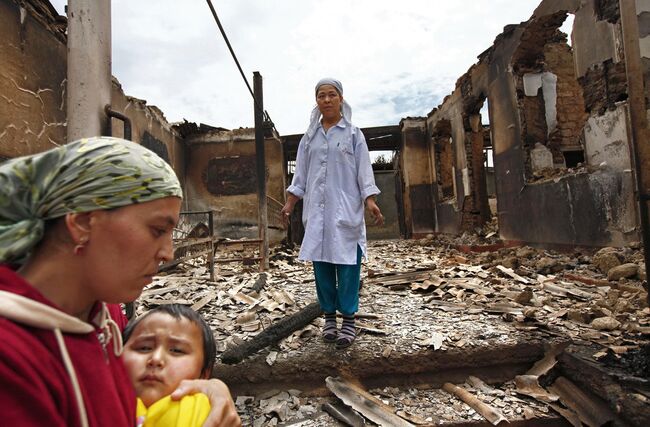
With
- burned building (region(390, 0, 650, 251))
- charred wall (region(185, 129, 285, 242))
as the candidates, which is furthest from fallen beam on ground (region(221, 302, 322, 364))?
charred wall (region(185, 129, 285, 242))

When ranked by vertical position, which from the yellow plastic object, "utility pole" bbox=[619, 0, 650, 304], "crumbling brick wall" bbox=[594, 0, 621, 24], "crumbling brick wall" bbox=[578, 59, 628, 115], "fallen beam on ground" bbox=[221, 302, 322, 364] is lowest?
"fallen beam on ground" bbox=[221, 302, 322, 364]

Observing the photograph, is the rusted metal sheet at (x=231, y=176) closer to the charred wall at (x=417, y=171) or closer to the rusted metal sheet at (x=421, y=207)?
the charred wall at (x=417, y=171)

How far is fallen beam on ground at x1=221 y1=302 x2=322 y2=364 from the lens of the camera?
2.82m

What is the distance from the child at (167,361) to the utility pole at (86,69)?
3.36ft

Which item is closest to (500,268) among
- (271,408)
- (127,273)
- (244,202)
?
(271,408)

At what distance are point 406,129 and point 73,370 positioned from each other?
→ 14512 mm

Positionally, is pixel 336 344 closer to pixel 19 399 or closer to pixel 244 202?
pixel 19 399

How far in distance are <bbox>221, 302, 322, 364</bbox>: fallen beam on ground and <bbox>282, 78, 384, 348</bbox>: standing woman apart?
0.37 metres

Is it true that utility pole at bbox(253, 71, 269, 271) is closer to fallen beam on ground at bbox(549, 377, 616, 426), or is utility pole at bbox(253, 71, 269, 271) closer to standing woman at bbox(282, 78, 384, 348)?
standing woman at bbox(282, 78, 384, 348)

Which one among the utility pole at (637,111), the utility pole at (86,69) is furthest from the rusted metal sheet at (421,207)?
the utility pole at (86,69)

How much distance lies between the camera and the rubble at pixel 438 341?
2.49m

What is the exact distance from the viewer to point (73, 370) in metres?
0.76

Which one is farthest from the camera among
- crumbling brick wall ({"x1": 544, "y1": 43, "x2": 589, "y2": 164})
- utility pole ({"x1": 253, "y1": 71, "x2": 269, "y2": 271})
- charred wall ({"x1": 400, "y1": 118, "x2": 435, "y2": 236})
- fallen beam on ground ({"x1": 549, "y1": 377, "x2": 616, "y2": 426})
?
charred wall ({"x1": 400, "y1": 118, "x2": 435, "y2": 236})

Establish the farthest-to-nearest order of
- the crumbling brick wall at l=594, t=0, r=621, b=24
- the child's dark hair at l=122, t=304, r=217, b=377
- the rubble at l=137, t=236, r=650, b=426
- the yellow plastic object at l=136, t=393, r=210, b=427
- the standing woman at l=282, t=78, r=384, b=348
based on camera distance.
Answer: the crumbling brick wall at l=594, t=0, r=621, b=24 < the standing woman at l=282, t=78, r=384, b=348 < the rubble at l=137, t=236, r=650, b=426 < the child's dark hair at l=122, t=304, r=217, b=377 < the yellow plastic object at l=136, t=393, r=210, b=427
